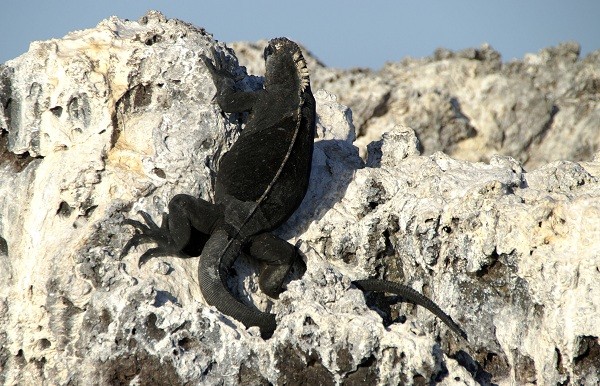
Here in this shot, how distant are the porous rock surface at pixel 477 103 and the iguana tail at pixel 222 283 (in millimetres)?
5669

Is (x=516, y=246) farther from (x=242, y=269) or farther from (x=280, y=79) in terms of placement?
(x=280, y=79)

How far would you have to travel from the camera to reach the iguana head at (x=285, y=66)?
5.87 meters

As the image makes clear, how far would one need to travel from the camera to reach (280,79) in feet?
19.3

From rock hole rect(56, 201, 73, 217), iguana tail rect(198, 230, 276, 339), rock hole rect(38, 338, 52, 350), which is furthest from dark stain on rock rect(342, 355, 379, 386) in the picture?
rock hole rect(56, 201, 73, 217)

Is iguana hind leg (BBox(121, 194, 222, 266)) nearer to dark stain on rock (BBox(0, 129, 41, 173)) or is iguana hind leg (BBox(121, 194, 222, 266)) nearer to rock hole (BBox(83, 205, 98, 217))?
rock hole (BBox(83, 205, 98, 217))

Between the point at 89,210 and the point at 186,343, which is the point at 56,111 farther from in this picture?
the point at 186,343

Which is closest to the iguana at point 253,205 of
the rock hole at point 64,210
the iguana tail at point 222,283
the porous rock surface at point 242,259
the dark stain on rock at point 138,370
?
the iguana tail at point 222,283

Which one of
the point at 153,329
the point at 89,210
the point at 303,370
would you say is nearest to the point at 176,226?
the point at 89,210

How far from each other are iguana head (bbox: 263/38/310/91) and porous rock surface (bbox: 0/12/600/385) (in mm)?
326

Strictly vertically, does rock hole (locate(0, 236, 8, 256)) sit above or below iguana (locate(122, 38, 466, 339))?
below

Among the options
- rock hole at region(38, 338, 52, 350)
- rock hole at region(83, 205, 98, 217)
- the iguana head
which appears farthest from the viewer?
the iguana head

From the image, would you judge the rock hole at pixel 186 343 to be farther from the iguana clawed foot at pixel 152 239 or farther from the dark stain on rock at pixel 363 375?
the dark stain on rock at pixel 363 375

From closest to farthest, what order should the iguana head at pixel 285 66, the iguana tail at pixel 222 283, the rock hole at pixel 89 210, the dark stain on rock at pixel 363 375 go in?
the dark stain on rock at pixel 363 375
the iguana tail at pixel 222 283
the rock hole at pixel 89 210
the iguana head at pixel 285 66

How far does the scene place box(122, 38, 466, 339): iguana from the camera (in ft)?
16.0
